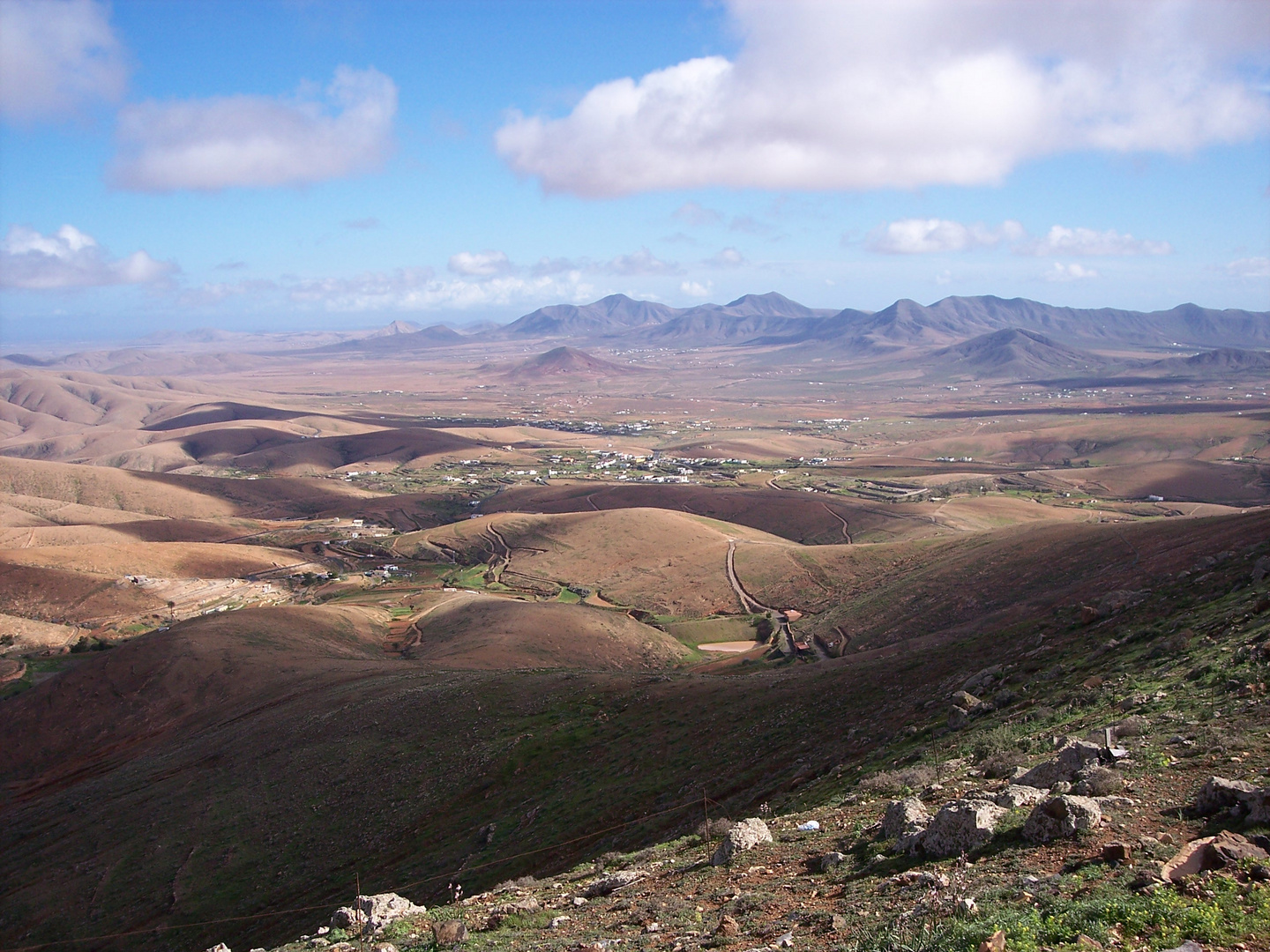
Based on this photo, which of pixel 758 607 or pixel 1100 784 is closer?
pixel 1100 784

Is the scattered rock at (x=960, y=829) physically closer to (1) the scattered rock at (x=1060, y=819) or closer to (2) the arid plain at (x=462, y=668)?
(1) the scattered rock at (x=1060, y=819)

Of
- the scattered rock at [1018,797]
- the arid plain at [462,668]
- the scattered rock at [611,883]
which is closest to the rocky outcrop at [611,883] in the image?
the scattered rock at [611,883]

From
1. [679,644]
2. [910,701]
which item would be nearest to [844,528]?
[679,644]

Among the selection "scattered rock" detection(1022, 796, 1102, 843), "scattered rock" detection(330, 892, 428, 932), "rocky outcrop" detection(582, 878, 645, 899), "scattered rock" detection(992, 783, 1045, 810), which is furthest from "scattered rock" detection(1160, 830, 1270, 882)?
"scattered rock" detection(330, 892, 428, 932)

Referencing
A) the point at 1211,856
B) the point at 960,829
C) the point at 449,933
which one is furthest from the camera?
the point at 449,933

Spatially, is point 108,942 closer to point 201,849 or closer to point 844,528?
point 201,849

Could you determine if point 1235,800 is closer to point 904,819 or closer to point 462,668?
point 904,819

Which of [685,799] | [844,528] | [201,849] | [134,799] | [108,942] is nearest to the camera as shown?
[685,799]

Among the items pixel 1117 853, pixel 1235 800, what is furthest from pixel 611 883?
pixel 1235 800
